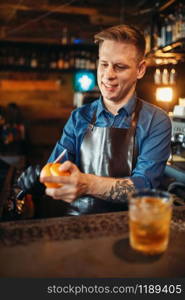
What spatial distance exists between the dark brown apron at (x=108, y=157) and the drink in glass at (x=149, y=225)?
77 cm

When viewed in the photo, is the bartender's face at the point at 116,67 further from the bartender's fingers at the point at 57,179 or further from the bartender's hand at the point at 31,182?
the bartender's fingers at the point at 57,179

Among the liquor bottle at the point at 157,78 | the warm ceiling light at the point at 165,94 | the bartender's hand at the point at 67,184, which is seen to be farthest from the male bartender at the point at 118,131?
the liquor bottle at the point at 157,78

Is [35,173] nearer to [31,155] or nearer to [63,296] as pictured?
[63,296]

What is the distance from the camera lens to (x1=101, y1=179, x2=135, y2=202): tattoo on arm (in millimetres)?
1477

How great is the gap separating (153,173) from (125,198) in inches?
8.7

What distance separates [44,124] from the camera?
23.1 ft

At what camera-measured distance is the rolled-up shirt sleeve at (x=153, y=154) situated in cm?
159

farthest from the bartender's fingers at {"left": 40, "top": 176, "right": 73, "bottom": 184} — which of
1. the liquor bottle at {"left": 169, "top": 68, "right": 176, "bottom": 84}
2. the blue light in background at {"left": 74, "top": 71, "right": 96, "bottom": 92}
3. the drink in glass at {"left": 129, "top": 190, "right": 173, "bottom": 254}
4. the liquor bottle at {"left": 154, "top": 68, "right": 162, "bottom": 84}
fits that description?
the blue light in background at {"left": 74, "top": 71, "right": 96, "bottom": 92}

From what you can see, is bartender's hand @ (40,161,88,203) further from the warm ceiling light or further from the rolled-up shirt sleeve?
the warm ceiling light

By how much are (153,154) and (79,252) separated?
33.8 inches

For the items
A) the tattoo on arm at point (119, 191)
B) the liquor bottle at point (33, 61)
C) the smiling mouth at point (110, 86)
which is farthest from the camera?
the liquor bottle at point (33, 61)

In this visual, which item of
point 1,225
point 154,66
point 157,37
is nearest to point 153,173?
point 1,225

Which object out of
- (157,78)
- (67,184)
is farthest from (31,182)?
(157,78)

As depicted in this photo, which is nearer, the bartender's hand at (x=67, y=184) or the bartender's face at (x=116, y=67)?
the bartender's hand at (x=67, y=184)
